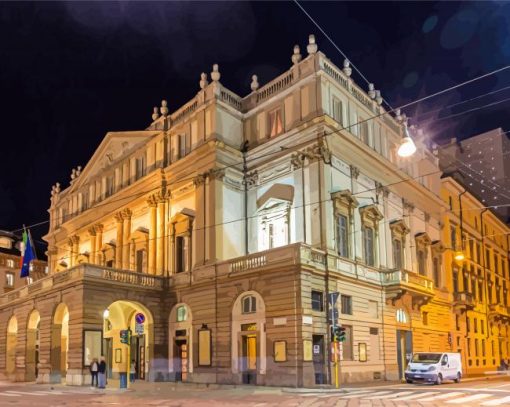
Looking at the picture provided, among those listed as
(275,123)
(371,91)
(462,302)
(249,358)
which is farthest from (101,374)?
(462,302)

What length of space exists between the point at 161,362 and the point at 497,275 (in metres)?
37.7

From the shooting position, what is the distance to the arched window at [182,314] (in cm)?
3491

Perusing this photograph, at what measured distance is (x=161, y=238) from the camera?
A: 38.1m

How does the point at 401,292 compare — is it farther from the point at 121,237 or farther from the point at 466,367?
the point at 121,237

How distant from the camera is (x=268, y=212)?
34625 mm

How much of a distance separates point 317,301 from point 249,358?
184 inches

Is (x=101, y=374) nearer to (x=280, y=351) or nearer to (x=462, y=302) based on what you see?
(x=280, y=351)

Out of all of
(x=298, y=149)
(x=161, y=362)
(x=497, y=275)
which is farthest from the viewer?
(x=497, y=275)

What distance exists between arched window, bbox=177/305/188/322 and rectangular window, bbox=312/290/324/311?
8.93 meters

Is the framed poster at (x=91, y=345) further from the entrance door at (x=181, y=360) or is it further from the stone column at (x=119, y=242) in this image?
the stone column at (x=119, y=242)

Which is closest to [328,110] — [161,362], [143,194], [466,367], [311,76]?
[311,76]

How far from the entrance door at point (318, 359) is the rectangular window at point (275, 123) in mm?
12244

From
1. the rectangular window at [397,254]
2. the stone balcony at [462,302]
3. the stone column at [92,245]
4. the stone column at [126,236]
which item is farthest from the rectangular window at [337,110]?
the stone column at [92,245]

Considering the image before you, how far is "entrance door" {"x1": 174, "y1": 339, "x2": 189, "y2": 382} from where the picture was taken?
Answer: 1338 inches
